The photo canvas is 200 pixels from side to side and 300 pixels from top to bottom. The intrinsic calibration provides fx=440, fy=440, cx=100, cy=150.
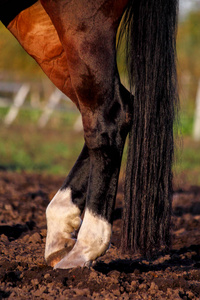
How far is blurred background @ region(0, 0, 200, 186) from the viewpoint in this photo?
7676 mm

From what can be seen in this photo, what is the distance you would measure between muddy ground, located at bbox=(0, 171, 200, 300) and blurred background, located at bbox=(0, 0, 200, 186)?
→ 521 millimetres

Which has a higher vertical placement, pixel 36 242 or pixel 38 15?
pixel 38 15

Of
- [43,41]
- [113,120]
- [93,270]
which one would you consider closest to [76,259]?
[93,270]

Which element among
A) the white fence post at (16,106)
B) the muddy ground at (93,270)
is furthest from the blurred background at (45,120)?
the muddy ground at (93,270)

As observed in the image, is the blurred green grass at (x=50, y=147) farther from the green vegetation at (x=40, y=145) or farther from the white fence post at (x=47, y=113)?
the white fence post at (x=47, y=113)

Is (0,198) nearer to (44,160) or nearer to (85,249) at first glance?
(85,249)

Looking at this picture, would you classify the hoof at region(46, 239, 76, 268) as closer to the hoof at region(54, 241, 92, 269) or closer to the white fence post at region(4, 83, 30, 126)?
the hoof at region(54, 241, 92, 269)

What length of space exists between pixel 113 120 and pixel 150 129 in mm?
208

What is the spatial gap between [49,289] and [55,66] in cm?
131

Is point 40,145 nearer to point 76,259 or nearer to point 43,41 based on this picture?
Answer: point 43,41

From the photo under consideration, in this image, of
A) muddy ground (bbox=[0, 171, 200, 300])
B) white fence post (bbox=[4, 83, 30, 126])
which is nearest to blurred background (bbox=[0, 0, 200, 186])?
white fence post (bbox=[4, 83, 30, 126])

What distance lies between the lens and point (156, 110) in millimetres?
2283

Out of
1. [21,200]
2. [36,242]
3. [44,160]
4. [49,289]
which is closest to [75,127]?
[44,160]

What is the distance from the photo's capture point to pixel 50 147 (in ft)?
32.3
